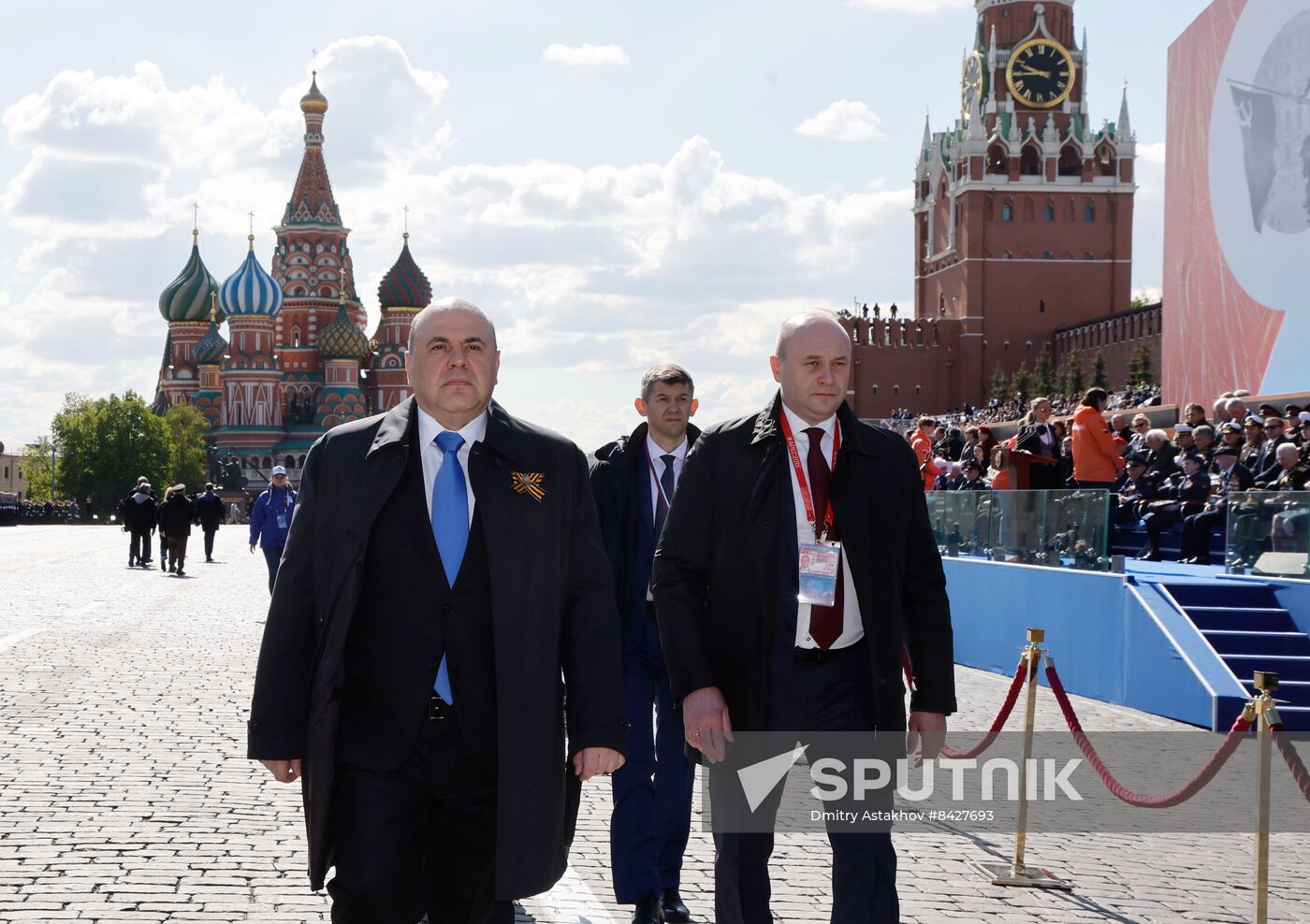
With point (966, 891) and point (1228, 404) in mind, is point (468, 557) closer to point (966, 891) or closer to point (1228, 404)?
point (966, 891)

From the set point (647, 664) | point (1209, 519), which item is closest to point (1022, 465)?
point (1209, 519)

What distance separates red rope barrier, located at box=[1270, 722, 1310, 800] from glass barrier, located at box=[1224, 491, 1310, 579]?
5.77m

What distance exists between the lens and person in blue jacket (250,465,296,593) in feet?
55.3

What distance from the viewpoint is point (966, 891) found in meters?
5.88

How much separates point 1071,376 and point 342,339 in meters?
52.7

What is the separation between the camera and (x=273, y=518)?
1712 centimetres

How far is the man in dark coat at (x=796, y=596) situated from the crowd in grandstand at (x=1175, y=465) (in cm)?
782

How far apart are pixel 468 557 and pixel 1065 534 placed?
388 inches

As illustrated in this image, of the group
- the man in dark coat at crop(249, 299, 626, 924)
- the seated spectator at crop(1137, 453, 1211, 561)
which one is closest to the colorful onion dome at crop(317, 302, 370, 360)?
the seated spectator at crop(1137, 453, 1211, 561)

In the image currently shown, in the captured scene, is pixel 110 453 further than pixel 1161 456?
Yes

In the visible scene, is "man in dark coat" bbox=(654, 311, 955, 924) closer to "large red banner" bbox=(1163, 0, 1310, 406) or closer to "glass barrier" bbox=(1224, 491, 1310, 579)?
"glass barrier" bbox=(1224, 491, 1310, 579)

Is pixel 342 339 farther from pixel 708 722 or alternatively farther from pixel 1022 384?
pixel 708 722

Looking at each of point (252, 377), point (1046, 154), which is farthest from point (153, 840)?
point (252, 377)

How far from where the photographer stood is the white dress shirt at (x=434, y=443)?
394 cm
